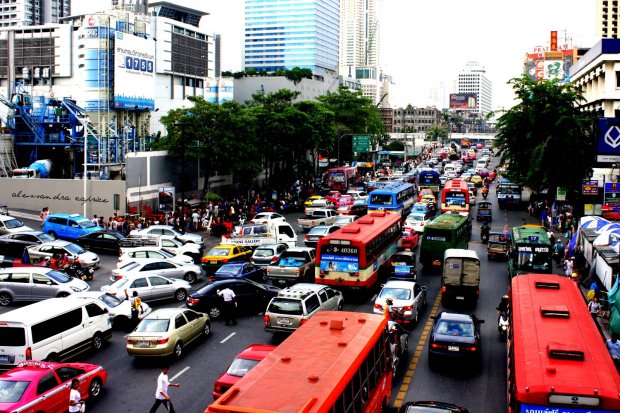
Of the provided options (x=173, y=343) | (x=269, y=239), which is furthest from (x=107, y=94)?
(x=173, y=343)

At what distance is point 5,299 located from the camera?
25.8 meters

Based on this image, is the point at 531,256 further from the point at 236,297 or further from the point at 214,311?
the point at 214,311

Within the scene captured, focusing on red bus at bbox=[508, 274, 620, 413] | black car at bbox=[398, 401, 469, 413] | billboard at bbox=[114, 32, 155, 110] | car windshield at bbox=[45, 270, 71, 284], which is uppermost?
billboard at bbox=[114, 32, 155, 110]

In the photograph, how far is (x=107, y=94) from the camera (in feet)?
194

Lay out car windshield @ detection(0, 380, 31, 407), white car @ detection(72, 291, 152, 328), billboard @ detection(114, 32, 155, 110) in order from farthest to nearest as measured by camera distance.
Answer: billboard @ detection(114, 32, 155, 110) < white car @ detection(72, 291, 152, 328) < car windshield @ detection(0, 380, 31, 407)

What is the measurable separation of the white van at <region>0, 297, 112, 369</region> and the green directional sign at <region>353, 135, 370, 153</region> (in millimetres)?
67506

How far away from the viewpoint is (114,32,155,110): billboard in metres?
58.9

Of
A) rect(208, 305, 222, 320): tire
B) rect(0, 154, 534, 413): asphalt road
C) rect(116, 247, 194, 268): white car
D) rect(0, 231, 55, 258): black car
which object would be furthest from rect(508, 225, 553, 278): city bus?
rect(0, 231, 55, 258): black car

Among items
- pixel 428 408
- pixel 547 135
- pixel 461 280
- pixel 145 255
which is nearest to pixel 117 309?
pixel 145 255

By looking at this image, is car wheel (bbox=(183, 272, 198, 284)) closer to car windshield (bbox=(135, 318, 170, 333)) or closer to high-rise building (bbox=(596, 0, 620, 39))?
car windshield (bbox=(135, 318, 170, 333))

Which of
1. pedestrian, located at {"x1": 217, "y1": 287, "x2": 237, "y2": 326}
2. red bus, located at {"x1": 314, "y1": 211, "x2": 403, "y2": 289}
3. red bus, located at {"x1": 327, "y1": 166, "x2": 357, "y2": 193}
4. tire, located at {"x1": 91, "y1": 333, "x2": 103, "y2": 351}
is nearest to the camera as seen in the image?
tire, located at {"x1": 91, "y1": 333, "x2": 103, "y2": 351}

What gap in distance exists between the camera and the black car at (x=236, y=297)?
79.2 feet

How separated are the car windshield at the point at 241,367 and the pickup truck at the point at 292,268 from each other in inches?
519

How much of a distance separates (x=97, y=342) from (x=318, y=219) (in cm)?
2808
